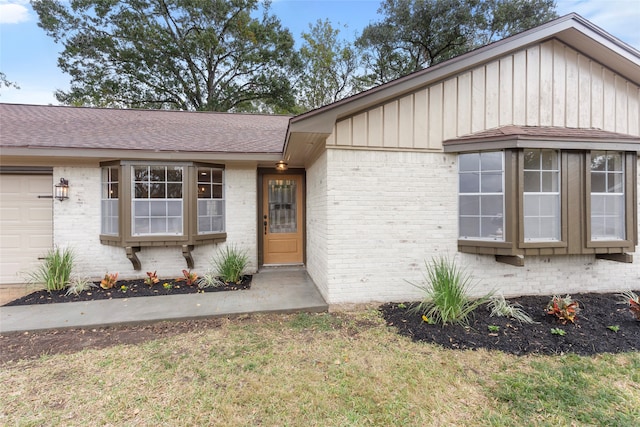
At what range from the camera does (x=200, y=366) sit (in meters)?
2.84

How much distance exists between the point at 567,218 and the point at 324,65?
57.6 feet

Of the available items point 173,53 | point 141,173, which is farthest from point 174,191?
point 173,53

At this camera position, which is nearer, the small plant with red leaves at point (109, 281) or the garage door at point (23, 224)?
the small plant with red leaves at point (109, 281)

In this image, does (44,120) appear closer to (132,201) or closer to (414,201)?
(132,201)

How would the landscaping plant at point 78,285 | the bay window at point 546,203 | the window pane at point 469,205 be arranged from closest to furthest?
the bay window at point 546,203, the window pane at point 469,205, the landscaping plant at point 78,285

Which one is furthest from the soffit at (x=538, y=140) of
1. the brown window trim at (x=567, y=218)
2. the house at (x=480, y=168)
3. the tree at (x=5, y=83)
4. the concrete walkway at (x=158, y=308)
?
the tree at (x=5, y=83)

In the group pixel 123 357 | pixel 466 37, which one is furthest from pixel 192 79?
pixel 123 357

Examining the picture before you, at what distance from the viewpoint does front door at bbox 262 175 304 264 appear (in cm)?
Result: 677

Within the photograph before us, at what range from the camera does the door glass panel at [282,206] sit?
682cm

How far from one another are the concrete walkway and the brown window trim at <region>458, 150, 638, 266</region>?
289 centimetres

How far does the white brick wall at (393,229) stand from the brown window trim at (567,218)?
1.45 ft

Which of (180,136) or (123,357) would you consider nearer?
(123,357)

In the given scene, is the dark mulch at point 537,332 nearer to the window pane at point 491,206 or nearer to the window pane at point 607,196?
the window pane at point 607,196

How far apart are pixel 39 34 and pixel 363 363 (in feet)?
76.0
